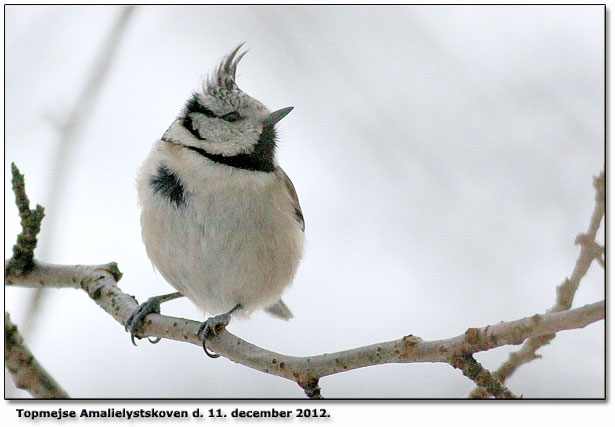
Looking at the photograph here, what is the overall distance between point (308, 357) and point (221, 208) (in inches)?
21.8

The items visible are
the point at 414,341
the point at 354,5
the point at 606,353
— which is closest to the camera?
the point at 414,341

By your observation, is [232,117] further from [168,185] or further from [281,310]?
[281,310]

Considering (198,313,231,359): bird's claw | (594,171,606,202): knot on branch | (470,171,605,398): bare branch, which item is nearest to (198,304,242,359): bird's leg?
(198,313,231,359): bird's claw

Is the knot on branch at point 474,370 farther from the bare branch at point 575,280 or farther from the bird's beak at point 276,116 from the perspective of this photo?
the bird's beak at point 276,116

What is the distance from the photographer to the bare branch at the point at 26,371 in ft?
5.14

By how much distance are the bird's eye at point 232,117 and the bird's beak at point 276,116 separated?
8 cm

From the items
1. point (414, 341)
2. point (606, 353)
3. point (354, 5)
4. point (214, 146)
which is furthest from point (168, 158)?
point (606, 353)

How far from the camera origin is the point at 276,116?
6.15 feet

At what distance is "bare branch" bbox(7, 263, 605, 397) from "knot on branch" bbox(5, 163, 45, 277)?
1.2 inches

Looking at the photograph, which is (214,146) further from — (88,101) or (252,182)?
(88,101)

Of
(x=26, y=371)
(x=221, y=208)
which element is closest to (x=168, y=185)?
(x=221, y=208)

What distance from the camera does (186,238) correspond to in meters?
1.74

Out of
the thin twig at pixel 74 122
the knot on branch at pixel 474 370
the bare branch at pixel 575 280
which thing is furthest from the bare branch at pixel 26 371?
the bare branch at pixel 575 280

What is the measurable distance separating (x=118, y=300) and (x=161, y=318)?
0.14m
